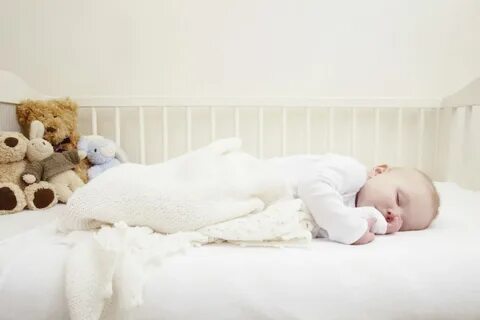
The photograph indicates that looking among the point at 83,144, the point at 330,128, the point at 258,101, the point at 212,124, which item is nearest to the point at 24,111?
the point at 83,144

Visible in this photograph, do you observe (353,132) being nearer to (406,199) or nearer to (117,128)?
(406,199)

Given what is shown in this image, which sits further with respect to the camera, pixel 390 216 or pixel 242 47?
pixel 242 47

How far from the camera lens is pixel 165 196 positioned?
33.7 inches

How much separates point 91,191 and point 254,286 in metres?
0.37

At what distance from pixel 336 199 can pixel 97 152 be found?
2.77ft

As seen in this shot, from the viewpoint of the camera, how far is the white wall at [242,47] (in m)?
1.59

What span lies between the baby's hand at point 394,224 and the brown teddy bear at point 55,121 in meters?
0.92

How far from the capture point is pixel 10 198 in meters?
1.17

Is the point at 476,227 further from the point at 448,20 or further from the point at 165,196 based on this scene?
the point at 448,20

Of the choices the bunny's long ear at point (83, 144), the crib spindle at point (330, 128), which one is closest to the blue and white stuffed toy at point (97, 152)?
the bunny's long ear at point (83, 144)

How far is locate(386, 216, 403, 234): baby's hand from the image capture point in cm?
93

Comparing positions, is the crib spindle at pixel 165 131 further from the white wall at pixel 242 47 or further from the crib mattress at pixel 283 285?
the crib mattress at pixel 283 285

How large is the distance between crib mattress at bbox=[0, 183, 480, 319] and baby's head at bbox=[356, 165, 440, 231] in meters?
0.17

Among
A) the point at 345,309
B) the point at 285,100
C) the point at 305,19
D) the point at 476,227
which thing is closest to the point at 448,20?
the point at 305,19
